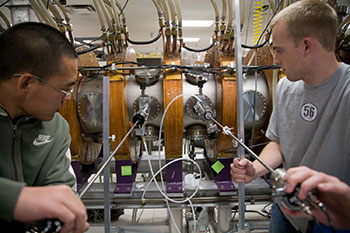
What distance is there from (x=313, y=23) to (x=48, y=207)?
1152 mm

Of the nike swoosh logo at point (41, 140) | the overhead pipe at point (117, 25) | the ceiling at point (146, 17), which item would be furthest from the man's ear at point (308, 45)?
the ceiling at point (146, 17)

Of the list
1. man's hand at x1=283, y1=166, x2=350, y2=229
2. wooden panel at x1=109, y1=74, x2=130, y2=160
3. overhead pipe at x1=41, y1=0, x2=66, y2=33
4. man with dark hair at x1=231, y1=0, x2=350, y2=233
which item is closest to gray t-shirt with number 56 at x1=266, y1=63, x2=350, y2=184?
man with dark hair at x1=231, y1=0, x2=350, y2=233

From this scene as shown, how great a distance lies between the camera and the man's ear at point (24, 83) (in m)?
0.77

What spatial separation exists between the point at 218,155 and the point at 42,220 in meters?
1.49

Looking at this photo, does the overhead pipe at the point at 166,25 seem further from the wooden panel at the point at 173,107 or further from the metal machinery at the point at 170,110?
the wooden panel at the point at 173,107

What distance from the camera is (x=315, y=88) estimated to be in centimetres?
106

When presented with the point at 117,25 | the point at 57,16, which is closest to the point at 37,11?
the point at 57,16

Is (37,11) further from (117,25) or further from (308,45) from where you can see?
(308,45)

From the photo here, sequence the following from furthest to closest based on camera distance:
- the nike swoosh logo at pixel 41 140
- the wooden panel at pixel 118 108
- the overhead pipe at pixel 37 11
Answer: the wooden panel at pixel 118 108 → the overhead pipe at pixel 37 11 → the nike swoosh logo at pixel 41 140

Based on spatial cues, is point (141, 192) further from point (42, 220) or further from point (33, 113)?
point (42, 220)

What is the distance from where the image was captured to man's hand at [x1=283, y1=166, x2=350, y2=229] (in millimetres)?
599

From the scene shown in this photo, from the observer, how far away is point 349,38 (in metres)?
1.78

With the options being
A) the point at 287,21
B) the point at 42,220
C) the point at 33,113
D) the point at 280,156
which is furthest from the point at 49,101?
the point at 280,156

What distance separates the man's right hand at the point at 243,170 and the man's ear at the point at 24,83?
94cm
